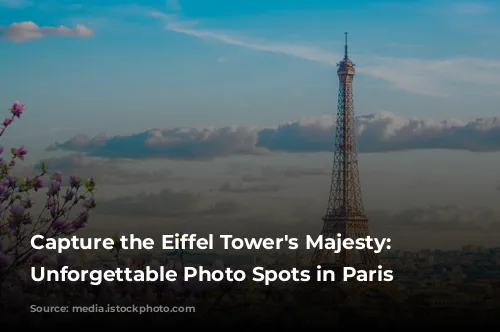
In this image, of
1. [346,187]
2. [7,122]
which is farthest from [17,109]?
[346,187]

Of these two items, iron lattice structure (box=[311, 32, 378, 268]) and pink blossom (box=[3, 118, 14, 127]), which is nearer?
pink blossom (box=[3, 118, 14, 127])

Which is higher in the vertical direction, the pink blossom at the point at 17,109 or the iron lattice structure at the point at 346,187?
the iron lattice structure at the point at 346,187

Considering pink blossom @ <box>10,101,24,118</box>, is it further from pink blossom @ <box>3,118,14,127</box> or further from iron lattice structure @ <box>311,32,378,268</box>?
iron lattice structure @ <box>311,32,378,268</box>

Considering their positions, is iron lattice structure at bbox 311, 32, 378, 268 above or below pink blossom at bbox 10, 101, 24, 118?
above

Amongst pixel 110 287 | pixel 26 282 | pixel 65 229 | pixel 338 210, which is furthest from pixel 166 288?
pixel 338 210

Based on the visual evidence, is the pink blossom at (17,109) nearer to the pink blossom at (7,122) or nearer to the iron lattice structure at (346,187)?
the pink blossom at (7,122)

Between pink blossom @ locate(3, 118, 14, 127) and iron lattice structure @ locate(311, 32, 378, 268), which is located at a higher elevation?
iron lattice structure @ locate(311, 32, 378, 268)

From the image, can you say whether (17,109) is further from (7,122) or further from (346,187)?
(346,187)

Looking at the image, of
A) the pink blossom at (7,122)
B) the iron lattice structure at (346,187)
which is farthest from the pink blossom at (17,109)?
the iron lattice structure at (346,187)

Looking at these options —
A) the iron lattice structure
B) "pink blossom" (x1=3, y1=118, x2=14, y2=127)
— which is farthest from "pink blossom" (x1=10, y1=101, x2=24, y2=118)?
the iron lattice structure

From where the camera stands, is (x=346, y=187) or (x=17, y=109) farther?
(x=346, y=187)

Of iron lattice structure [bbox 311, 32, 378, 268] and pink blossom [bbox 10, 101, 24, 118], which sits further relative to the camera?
iron lattice structure [bbox 311, 32, 378, 268]

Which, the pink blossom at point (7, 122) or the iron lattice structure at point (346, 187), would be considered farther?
the iron lattice structure at point (346, 187)
